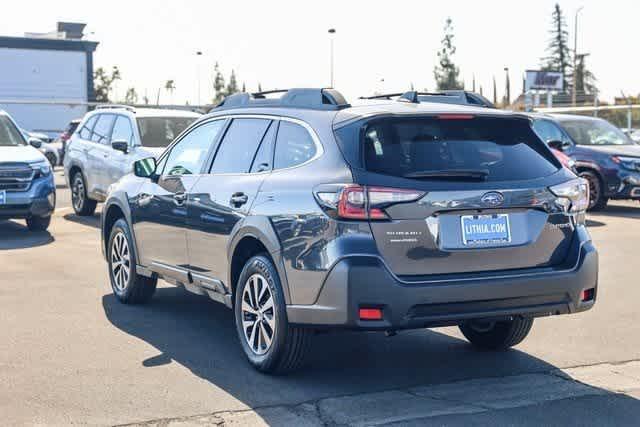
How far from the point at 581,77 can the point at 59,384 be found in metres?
99.0

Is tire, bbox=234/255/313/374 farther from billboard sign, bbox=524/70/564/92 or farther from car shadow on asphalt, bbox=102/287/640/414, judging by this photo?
billboard sign, bbox=524/70/564/92

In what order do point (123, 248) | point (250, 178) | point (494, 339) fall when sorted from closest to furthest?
point (250, 178) → point (494, 339) → point (123, 248)

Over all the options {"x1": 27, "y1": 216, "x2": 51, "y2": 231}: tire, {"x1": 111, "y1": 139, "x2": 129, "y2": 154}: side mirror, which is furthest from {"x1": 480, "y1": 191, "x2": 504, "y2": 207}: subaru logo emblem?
{"x1": 27, "y1": 216, "x2": 51, "y2": 231}: tire

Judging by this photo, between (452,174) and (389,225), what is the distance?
502 millimetres

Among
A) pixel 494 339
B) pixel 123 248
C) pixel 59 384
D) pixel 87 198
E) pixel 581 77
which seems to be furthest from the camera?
pixel 581 77

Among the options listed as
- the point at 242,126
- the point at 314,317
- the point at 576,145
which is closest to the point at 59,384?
the point at 314,317

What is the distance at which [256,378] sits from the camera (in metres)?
6.24

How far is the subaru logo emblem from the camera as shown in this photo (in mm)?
5734

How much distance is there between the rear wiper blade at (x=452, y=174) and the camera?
18.8ft

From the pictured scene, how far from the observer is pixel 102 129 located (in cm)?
1630

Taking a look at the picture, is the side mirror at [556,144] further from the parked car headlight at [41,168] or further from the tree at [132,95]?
the tree at [132,95]

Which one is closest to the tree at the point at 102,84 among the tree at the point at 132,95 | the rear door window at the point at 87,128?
the tree at the point at 132,95

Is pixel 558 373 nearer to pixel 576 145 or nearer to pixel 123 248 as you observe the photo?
pixel 123 248

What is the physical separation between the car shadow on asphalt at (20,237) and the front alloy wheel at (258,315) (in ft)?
23.3
